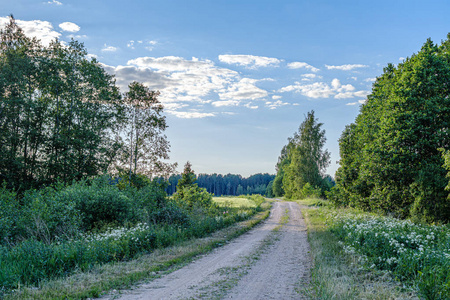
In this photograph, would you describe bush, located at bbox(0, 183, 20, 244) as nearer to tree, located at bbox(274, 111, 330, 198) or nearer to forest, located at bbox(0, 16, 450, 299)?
forest, located at bbox(0, 16, 450, 299)

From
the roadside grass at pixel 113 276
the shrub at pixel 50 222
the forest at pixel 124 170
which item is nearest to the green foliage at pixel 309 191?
the forest at pixel 124 170

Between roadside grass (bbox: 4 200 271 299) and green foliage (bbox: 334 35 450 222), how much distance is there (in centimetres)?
1597

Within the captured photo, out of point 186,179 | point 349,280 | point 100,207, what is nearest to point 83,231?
point 100,207

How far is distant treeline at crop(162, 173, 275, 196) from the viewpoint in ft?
464

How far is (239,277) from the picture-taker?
7875 millimetres

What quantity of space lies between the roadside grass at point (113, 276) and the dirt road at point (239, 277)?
446 mm

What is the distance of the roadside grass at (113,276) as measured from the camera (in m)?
6.06

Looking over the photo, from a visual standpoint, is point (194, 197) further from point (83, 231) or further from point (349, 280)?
point (349, 280)

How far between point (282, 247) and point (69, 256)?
333 inches

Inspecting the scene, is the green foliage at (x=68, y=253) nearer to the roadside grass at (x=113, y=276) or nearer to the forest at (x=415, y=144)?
the roadside grass at (x=113, y=276)

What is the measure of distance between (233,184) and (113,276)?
14407cm

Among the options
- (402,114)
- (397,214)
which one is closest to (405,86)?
(402,114)

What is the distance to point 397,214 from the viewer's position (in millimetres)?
21297

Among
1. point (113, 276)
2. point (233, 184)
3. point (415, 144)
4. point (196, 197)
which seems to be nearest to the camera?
point (113, 276)
